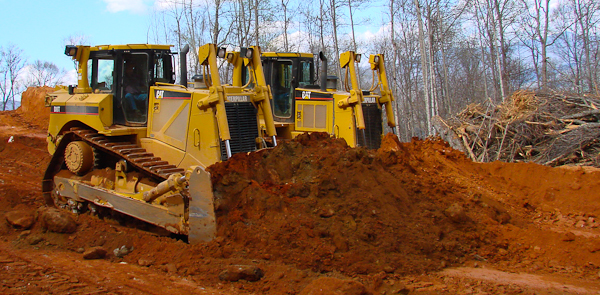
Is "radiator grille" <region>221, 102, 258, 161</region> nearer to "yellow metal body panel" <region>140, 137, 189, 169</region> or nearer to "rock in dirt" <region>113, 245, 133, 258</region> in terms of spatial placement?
"yellow metal body panel" <region>140, 137, 189, 169</region>

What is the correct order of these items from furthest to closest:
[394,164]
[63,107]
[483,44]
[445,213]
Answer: [483,44]
[63,107]
[394,164]
[445,213]

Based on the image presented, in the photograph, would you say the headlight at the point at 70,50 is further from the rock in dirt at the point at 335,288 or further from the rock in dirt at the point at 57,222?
the rock in dirt at the point at 335,288

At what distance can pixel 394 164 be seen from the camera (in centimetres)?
689

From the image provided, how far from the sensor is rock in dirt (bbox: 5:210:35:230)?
618cm

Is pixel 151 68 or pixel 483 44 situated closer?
pixel 151 68

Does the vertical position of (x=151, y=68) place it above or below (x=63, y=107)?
above

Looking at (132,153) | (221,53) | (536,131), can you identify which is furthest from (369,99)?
(132,153)

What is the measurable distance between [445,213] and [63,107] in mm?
6327

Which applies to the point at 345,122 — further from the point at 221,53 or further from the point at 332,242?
the point at 332,242

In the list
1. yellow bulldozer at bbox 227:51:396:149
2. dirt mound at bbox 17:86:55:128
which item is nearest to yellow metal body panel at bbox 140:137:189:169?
yellow bulldozer at bbox 227:51:396:149

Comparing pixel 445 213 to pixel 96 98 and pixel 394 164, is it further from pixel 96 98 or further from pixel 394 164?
pixel 96 98

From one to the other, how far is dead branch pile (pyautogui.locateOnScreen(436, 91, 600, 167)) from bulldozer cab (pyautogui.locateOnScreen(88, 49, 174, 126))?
793 centimetres

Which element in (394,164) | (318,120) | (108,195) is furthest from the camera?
(318,120)

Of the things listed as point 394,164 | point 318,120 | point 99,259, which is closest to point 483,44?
point 318,120
